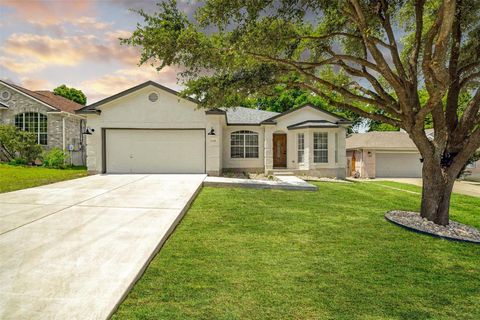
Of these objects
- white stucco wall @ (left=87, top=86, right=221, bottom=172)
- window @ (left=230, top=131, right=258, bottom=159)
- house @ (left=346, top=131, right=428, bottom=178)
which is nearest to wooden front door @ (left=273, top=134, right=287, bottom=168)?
window @ (left=230, top=131, right=258, bottom=159)

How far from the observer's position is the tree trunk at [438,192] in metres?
6.36

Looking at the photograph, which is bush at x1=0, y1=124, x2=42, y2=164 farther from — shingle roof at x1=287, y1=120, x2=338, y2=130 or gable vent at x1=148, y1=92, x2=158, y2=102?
shingle roof at x1=287, y1=120, x2=338, y2=130

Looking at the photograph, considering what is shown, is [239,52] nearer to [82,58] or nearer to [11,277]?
[82,58]

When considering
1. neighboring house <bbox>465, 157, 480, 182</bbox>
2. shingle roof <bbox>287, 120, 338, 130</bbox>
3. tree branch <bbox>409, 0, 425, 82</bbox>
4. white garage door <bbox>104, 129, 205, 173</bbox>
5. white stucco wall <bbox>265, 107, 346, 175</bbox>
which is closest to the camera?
tree branch <bbox>409, 0, 425, 82</bbox>

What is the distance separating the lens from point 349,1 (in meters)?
6.18

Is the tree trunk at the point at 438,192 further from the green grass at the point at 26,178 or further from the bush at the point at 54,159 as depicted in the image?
the bush at the point at 54,159

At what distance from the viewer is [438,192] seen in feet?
21.1

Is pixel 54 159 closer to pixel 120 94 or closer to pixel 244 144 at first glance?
pixel 120 94

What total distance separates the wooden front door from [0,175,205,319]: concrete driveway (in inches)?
412

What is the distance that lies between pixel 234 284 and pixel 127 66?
7.66m

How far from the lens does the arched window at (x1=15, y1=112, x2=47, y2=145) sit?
759 inches

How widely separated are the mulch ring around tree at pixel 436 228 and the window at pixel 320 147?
30.8 ft

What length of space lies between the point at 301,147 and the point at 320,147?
1144 millimetres

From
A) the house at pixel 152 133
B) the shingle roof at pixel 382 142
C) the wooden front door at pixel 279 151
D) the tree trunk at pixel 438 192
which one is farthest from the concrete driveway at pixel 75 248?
the shingle roof at pixel 382 142
